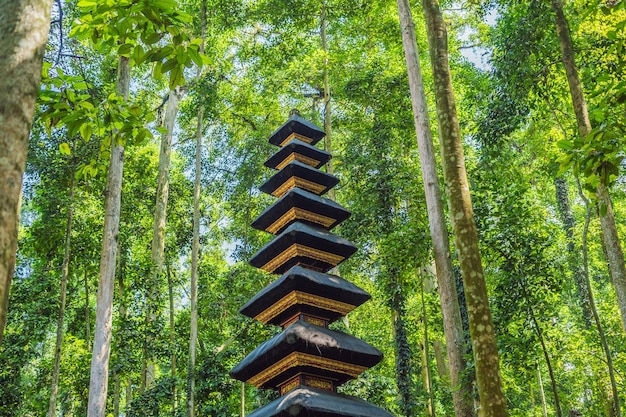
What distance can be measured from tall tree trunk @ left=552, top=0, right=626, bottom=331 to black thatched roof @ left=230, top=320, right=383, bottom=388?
3.16m

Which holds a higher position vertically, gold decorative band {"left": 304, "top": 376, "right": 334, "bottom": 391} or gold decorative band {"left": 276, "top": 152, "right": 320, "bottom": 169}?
gold decorative band {"left": 276, "top": 152, "right": 320, "bottom": 169}

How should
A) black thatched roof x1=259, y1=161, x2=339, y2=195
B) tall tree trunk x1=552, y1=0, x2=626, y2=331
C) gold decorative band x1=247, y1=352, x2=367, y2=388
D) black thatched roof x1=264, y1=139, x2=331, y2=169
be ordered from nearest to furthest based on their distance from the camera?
tall tree trunk x1=552, y1=0, x2=626, y2=331 < gold decorative band x1=247, y1=352, x2=367, y2=388 < black thatched roof x1=259, y1=161, x2=339, y2=195 < black thatched roof x1=264, y1=139, x2=331, y2=169

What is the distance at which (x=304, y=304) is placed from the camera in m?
8.54

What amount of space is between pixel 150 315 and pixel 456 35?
491 inches

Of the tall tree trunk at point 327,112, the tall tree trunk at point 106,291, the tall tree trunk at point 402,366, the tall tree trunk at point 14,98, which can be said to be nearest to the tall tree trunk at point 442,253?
the tall tree trunk at point 106,291

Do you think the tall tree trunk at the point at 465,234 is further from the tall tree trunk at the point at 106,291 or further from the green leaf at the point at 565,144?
the tall tree trunk at the point at 106,291

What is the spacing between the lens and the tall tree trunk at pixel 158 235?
45.6 feet

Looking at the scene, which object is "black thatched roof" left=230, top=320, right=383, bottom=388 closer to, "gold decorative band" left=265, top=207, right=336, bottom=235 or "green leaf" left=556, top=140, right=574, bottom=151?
"gold decorative band" left=265, top=207, right=336, bottom=235

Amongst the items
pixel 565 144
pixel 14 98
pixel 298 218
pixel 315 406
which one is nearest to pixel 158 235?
pixel 298 218

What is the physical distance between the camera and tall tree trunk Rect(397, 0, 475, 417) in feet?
23.4

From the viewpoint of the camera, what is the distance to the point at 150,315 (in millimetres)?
14156

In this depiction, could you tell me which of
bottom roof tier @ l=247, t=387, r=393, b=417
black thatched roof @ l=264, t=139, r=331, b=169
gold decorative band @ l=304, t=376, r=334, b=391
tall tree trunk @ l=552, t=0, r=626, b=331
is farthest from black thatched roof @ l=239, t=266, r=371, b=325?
tall tree trunk @ l=552, t=0, r=626, b=331

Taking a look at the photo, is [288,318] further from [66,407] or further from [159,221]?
[66,407]

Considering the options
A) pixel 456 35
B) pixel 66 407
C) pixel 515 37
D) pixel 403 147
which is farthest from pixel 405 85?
pixel 66 407
